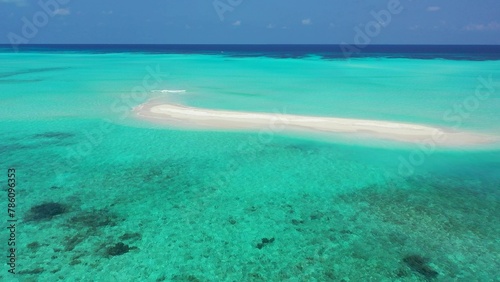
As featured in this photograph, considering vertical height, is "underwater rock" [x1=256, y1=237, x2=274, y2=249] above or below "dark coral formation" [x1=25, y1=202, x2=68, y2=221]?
below

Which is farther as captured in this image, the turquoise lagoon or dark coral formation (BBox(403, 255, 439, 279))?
the turquoise lagoon

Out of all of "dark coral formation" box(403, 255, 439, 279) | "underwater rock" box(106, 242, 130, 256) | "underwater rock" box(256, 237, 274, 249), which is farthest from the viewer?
"underwater rock" box(256, 237, 274, 249)

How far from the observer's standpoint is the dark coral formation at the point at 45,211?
8695 mm

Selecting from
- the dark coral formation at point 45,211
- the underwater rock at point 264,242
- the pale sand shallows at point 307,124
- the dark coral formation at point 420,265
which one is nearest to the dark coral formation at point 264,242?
the underwater rock at point 264,242

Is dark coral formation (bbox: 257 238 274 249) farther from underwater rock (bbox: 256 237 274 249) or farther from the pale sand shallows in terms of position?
the pale sand shallows

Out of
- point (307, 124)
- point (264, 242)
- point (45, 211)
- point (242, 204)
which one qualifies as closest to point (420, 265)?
point (264, 242)

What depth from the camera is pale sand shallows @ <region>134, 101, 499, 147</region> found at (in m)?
15.5

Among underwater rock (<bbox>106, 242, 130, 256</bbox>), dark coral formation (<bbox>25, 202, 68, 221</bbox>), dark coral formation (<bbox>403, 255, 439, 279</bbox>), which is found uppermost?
dark coral formation (<bbox>25, 202, 68, 221</bbox>)

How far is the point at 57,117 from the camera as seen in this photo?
1883cm

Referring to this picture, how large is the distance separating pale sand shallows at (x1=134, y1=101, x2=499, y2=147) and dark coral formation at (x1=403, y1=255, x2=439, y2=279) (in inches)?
337

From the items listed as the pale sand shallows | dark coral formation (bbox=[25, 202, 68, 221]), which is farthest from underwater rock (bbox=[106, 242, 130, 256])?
the pale sand shallows

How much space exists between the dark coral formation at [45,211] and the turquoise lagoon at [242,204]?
3 centimetres

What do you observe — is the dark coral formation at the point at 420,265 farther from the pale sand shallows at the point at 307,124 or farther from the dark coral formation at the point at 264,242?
the pale sand shallows at the point at 307,124

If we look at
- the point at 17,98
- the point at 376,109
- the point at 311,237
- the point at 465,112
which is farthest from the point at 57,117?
the point at 465,112
